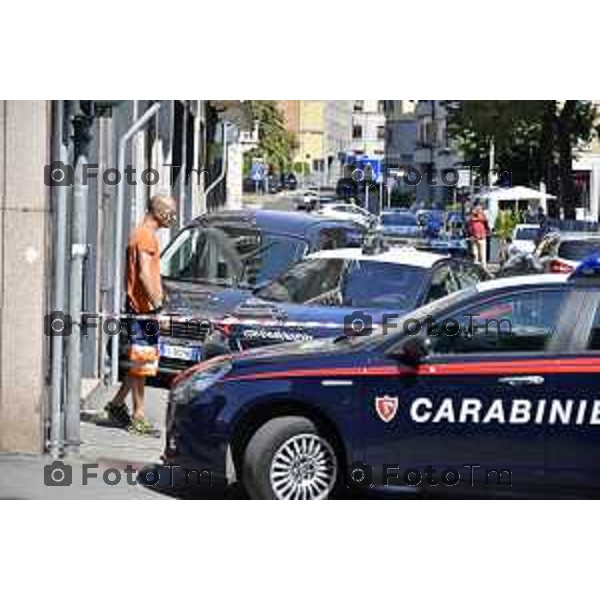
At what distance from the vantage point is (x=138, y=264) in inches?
405

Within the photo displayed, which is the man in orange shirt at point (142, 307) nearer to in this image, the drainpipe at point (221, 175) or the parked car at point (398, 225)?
the parked car at point (398, 225)

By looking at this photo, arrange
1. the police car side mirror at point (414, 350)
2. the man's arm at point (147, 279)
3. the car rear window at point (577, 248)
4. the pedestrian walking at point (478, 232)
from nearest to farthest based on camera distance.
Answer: the police car side mirror at point (414, 350)
the man's arm at point (147, 279)
the car rear window at point (577, 248)
the pedestrian walking at point (478, 232)

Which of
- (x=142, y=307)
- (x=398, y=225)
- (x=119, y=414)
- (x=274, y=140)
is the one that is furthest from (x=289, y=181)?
(x=119, y=414)

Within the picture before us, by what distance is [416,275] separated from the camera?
1047 centimetres

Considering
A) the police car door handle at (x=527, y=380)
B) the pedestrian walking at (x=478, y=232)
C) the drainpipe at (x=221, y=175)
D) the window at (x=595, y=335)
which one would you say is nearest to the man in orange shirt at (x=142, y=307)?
the pedestrian walking at (x=478, y=232)

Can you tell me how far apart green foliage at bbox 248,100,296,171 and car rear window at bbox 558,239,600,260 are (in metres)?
2.60

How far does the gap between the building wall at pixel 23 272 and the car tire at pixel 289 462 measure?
6.50ft

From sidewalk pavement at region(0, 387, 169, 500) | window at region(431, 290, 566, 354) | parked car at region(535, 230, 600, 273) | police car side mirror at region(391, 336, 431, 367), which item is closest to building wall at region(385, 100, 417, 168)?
parked car at region(535, 230, 600, 273)

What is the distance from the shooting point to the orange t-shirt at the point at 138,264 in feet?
33.6

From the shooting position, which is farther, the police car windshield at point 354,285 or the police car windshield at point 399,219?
the police car windshield at point 399,219

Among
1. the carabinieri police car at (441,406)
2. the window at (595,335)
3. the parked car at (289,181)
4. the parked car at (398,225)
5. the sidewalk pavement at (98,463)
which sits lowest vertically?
the sidewalk pavement at (98,463)

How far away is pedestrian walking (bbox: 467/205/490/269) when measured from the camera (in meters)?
11.9

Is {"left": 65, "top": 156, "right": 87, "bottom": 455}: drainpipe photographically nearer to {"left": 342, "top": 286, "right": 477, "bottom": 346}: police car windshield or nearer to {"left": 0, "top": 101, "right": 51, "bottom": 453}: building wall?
{"left": 0, "top": 101, "right": 51, "bottom": 453}: building wall

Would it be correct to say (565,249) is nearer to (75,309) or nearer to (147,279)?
(147,279)
